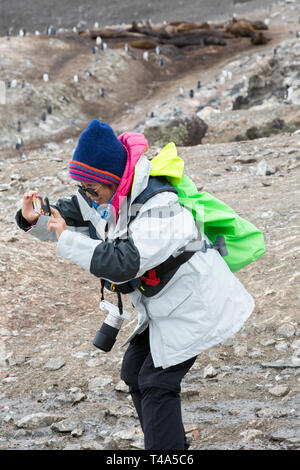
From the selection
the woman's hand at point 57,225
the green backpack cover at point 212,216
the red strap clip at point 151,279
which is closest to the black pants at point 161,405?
the red strap clip at point 151,279

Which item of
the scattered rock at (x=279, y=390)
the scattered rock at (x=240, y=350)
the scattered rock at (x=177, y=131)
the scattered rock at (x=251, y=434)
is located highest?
the scattered rock at (x=251, y=434)

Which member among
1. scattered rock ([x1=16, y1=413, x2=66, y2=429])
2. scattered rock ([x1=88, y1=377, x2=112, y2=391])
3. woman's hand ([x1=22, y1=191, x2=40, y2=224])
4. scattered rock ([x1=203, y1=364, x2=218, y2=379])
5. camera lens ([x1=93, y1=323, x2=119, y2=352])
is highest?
woman's hand ([x1=22, y1=191, x2=40, y2=224])

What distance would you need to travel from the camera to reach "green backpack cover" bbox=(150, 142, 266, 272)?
2.72 m

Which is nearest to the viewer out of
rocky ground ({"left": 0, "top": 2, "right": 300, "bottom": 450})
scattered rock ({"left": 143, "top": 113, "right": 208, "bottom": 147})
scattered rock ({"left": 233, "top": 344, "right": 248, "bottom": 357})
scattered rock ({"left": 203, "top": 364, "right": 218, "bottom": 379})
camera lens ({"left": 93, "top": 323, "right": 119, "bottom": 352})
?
camera lens ({"left": 93, "top": 323, "right": 119, "bottom": 352})

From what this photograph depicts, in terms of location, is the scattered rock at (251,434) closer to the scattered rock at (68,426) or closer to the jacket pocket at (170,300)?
the scattered rock at (68,426)

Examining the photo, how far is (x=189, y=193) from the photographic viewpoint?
9.41ft

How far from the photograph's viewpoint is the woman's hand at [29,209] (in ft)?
9.17

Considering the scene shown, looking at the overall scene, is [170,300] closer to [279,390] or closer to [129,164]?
[129,164]

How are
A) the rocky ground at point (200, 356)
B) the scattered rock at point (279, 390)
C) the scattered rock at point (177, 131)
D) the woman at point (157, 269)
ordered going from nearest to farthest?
1. the woman at point (157, 269)
2. the rocky ground at point (200, 356)
3. the scattered rock at point (279, 390)
4. the scattered rock at point (177, 131)

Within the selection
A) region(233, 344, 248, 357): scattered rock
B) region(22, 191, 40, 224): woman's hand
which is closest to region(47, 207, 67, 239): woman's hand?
region(22, 191, 40, 224): woman's hand

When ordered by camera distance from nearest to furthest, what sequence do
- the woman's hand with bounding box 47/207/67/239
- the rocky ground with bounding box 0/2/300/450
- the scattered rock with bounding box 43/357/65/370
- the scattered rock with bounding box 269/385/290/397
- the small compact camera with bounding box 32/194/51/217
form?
the woman's hand with bounding box 47/207/67/239 → the small compact camera with bounding box 32/194/51/217 → the rocky ground with bounding box 0/2/300/450 → the scattered rock with bounding box 269/385/290/397 → the scattered rock with bounding box 43/357/65/370

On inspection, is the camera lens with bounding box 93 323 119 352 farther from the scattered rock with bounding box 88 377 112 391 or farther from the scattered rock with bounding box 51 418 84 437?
the scattered rock with bounding box 88 377 112 391

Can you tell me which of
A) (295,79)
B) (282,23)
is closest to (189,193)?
(295,79)

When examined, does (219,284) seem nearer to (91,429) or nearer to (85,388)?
(91,429)
